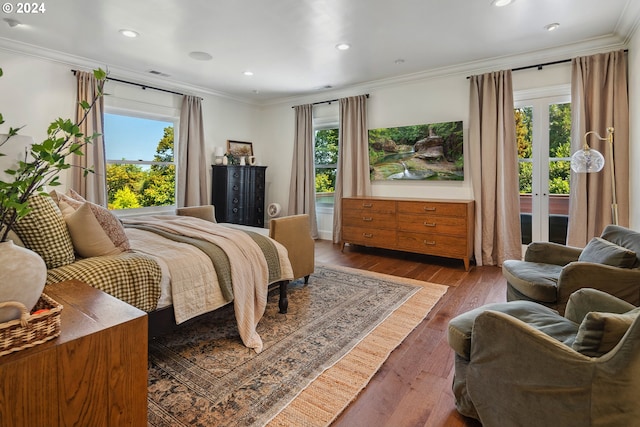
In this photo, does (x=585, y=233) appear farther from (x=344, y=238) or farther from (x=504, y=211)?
(x=344, y=238)

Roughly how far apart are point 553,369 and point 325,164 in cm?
510

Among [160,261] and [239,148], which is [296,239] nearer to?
[160,261]

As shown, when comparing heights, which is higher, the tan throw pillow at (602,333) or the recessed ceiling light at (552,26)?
the recessed ceiling light at (552,26)

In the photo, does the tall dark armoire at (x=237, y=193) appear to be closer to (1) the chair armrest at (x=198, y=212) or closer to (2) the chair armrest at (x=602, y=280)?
(1) the chair armrest at (x=198, y=212)

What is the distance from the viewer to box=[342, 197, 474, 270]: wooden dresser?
4.04 m

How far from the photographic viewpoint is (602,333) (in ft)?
3.57

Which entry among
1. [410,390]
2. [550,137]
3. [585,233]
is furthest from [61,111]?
[585,233]

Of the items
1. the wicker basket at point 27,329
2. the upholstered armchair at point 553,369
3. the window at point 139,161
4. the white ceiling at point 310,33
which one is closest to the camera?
the wicker basket at point 27,329

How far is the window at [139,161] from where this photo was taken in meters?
4.59

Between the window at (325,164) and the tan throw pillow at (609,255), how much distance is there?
13.3 ft

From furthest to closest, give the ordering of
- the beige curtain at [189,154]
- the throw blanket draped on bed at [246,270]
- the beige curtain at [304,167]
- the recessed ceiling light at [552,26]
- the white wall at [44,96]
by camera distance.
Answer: the beige curtain at [304,167] < the beige curtain at [189,154] < the white wall at [44,96] < the recessed ceiling light at [552,26] < the throw blanket draped on bed at [246,270]

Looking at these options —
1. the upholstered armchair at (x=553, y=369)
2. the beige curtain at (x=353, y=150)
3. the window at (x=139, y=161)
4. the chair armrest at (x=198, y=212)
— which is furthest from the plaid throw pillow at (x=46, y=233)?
the beige curtain at (x=353, y=150)

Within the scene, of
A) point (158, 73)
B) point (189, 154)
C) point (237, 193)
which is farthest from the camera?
point (237, 193)

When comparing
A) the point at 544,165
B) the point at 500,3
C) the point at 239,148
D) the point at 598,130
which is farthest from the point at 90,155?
the point at 598,130
